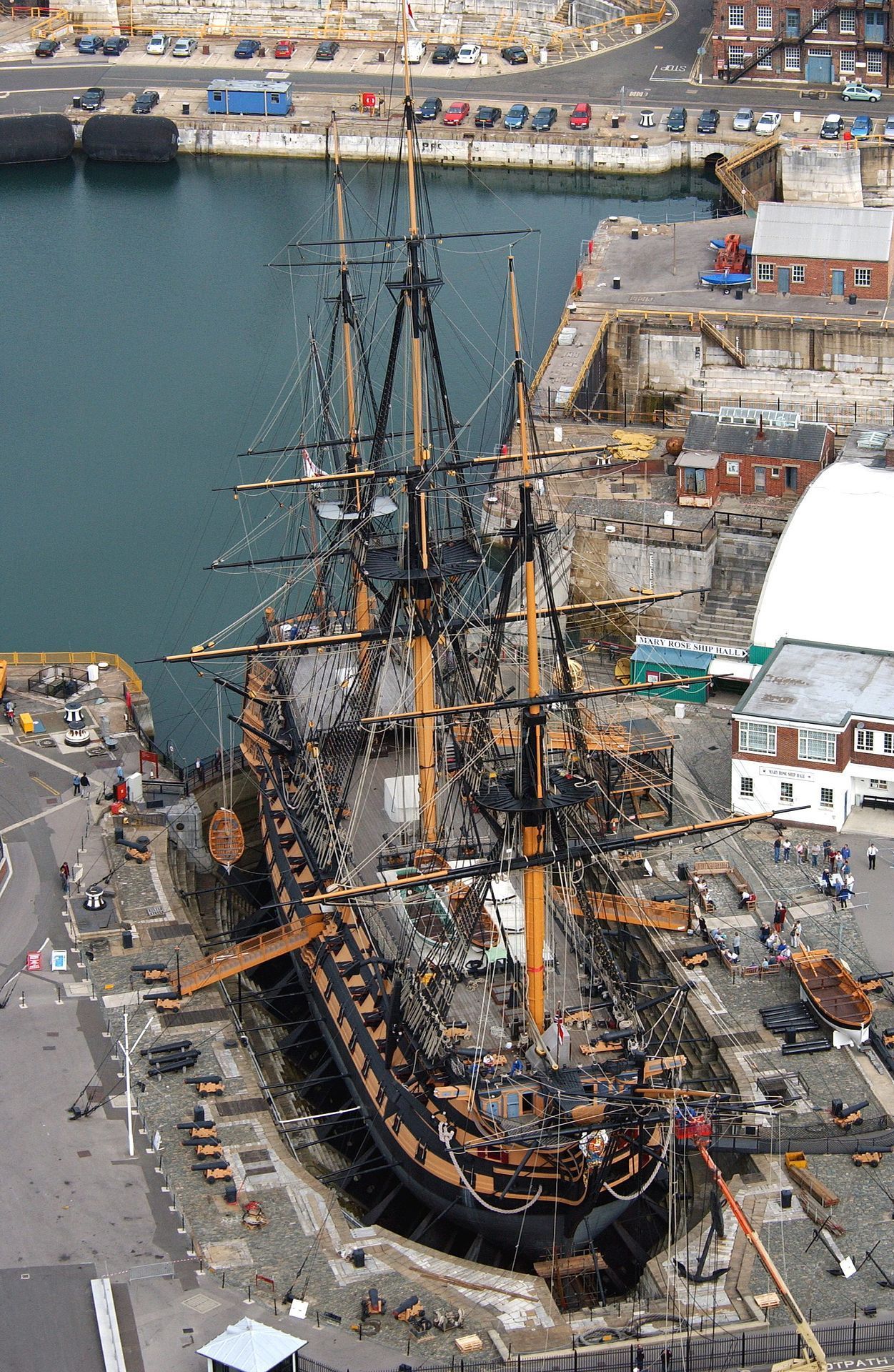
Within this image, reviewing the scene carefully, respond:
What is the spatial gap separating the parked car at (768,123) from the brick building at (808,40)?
8770 mm

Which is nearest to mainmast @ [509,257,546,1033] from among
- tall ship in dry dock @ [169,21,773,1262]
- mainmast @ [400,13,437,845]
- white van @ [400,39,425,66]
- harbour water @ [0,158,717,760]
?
tall ship in dry dock @ [169,21,773,1262]

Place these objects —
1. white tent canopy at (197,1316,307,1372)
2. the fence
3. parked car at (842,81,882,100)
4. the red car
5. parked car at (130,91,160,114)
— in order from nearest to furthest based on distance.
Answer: white tent canopy at (197,1316,307,1372), the fence, parked car at (842,81,882,100), the red car, parked car at (130,91,160,114)

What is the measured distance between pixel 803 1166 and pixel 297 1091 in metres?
17.7

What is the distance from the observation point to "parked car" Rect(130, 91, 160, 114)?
180375 millimetres

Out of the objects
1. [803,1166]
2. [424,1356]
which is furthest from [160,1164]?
[803,1166]

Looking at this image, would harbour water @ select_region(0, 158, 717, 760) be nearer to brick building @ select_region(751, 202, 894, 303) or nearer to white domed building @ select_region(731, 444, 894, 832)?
brick building @ select_region(751, 202, 894, 303)

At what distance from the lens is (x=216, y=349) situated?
14138cm

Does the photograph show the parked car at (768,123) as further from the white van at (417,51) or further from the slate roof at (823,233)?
the slate roof at (823,233)

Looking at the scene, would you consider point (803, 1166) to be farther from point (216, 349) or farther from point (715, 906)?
point (216, 349)

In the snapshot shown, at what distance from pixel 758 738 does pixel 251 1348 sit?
36130 millimetres

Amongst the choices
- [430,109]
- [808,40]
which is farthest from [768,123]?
[430,109]

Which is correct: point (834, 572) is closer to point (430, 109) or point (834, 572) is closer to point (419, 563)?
point (419, 563)

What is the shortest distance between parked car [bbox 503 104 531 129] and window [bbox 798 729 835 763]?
94885 mm

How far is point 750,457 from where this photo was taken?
112375 mm
